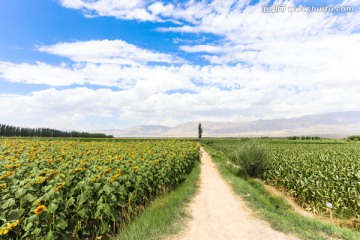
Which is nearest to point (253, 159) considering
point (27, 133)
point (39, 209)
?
point (39, 209)

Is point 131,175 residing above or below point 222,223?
above

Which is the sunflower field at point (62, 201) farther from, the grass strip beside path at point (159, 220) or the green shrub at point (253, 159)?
the green shrub at point (253, 159)

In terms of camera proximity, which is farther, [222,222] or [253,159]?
[253,159]

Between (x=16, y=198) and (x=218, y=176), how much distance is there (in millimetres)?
14442

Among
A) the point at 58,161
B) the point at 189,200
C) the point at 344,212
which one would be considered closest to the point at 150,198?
the point at 189,200

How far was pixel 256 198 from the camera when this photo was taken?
38.6 ft

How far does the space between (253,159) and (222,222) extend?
11404 mm

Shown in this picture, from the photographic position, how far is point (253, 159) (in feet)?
61.5

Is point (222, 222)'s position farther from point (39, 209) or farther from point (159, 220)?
point (39, 209)

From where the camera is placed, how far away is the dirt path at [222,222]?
6972 mm

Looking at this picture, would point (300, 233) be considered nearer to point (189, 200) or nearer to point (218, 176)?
point (189, 200)

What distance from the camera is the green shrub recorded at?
18562 mm

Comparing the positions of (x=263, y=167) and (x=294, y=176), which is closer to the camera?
(x=294, y=176)

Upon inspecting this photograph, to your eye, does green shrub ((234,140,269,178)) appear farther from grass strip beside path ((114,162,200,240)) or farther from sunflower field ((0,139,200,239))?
sunflower field ((0,139,200,239))
